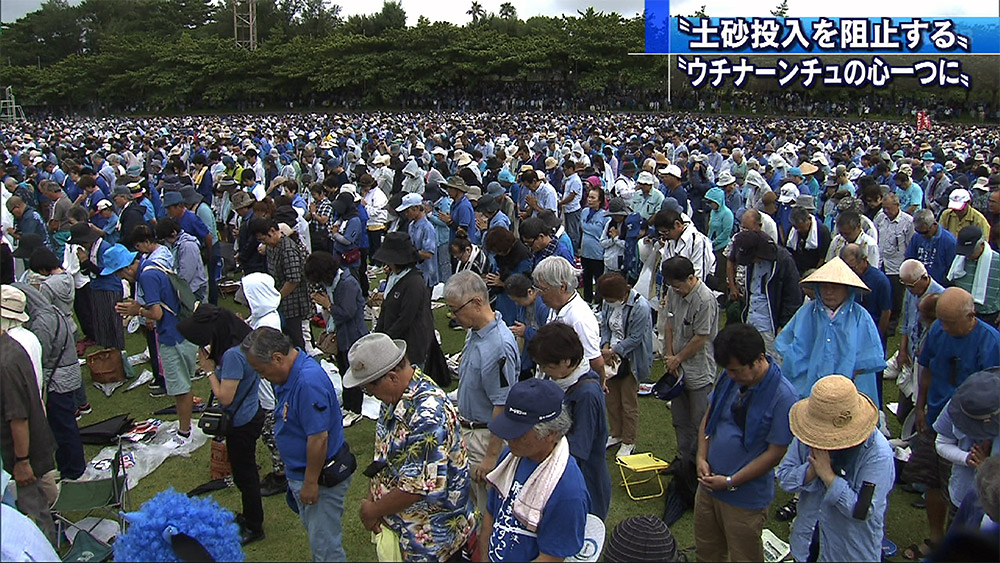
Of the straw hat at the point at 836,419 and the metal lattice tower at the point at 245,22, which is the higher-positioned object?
the metal lattice tower at the point at 245,22

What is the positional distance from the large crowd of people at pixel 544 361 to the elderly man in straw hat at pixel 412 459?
0.01 metres

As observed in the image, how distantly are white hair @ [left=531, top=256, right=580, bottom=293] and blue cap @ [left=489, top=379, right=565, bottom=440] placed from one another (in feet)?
5.89

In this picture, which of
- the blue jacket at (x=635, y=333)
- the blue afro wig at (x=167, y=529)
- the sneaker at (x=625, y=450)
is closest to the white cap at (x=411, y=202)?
the blue jacket at (x=635, y=333)

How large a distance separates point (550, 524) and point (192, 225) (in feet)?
22.6

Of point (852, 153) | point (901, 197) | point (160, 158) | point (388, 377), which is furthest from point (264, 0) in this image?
point (388, 377)

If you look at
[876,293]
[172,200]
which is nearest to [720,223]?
[876,293]

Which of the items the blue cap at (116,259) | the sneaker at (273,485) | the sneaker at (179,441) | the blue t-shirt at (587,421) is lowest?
the sneaker at (273,485)

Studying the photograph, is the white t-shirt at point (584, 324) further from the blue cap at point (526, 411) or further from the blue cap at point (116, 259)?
the blue cap at point (116, 259)

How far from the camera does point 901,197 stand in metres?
9.73

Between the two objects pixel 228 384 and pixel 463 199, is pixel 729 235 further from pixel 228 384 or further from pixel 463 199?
pixel 228 384

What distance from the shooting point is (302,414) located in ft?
11.6

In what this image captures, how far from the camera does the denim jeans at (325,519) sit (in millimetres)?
3701

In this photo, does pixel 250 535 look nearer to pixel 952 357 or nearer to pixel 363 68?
pixel 952 357

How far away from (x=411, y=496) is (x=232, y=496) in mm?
2643
